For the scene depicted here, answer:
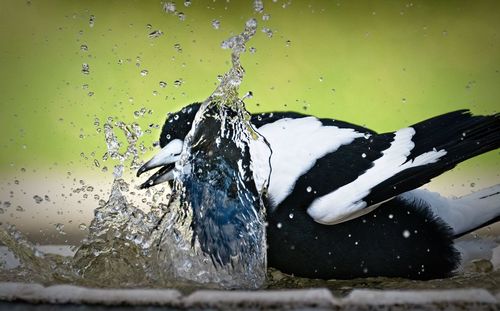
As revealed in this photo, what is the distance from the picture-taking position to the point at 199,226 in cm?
176

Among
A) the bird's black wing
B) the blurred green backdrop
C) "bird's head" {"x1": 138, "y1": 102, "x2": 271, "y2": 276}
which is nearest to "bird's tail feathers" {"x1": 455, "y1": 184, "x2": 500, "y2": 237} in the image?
the bird's black wing

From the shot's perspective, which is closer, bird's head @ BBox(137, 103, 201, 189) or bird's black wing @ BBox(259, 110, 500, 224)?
bird's black wing @ BBox(259, 110, 500, 224)

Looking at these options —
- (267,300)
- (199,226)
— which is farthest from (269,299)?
(199,226)

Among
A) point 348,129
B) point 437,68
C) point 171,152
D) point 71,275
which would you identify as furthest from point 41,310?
point 437,68

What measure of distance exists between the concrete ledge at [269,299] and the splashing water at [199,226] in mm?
405

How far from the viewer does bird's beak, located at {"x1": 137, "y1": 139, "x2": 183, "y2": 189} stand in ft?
6.39

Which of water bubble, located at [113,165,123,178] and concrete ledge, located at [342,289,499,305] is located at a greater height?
water bubble, located at [113,165,123,178]

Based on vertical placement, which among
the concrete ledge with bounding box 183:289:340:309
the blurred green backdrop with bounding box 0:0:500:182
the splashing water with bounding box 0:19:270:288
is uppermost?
the blurred green backdrop with bounding box 0:0:500:182

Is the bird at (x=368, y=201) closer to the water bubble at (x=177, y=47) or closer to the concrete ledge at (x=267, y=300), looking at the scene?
the concrete ledge at (x=267, y=300)

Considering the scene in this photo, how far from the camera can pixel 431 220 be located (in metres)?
1.88

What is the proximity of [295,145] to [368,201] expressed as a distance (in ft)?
0.79

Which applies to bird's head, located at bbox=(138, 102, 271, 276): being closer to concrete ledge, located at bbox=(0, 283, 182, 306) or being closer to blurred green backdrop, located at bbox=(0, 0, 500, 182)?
concrete ledge, located at bbox=(0, 283, 182, 306)

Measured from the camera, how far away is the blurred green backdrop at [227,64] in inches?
172

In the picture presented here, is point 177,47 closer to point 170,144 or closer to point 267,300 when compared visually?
point 170,144
